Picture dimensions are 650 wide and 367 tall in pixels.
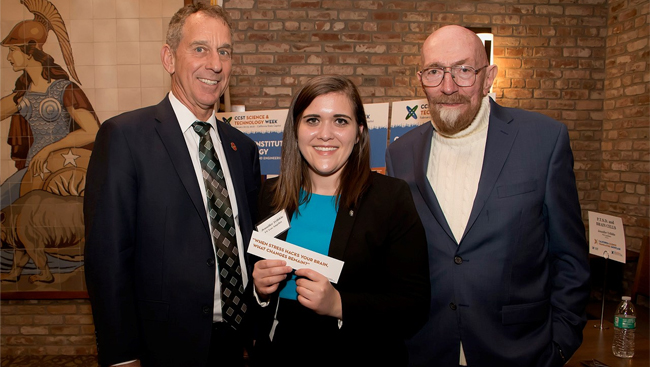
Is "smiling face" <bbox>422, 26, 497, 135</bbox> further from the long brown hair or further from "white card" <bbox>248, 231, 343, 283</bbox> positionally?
"white card" <bbox>248, 231, 343, 283</bbox>

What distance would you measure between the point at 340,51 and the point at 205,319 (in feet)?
11.7

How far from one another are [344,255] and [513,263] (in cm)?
70

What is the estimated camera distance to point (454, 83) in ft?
5.71

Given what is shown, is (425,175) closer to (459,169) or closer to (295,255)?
(459,169)

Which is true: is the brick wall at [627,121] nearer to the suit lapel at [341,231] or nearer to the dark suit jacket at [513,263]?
the dark suit jacket at [513,263]

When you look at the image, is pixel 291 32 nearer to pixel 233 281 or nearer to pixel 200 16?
pixel 200 16

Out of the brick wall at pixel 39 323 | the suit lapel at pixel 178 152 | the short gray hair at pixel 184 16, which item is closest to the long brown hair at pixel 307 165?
the suit lapel at pixel 178 152

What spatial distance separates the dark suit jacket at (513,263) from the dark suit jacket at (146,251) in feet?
3.03

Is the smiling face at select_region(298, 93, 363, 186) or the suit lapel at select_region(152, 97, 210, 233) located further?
the suit lapel at select_region(152, 97, 210, 233)

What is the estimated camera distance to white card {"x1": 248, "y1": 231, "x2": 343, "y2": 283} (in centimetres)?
129

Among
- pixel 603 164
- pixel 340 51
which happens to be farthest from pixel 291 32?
pixel 603 164

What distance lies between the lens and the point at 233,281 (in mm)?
1715

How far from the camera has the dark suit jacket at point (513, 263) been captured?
162cm

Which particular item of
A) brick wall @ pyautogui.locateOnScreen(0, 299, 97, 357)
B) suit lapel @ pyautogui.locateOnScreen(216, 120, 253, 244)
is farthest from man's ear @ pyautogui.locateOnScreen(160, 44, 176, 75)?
brick wall @ pyautogui.locateOnScreen(0, 299, 97, 357)
